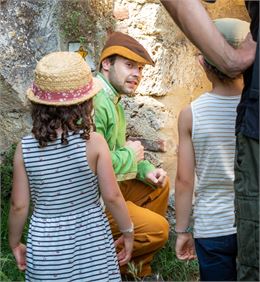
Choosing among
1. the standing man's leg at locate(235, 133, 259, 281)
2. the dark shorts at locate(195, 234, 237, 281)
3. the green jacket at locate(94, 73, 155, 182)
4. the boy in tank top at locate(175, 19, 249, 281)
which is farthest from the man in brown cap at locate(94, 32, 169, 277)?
the standing man's leg at locate(235, 133, 259, 281)

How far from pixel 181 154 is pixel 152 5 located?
158 centimetres

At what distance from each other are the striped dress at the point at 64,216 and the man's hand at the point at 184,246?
12.4 inches

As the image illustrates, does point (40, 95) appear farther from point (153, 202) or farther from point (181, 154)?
point (153, 202)

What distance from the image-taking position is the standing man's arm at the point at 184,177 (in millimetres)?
3094

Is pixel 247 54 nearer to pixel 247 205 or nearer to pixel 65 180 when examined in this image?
pixel 247 205

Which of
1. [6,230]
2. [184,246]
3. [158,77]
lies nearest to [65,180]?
[184,246]

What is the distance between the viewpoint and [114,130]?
11.8 ft

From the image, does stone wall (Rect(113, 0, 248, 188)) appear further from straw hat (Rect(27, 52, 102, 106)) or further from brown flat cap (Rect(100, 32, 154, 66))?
straw hat (Rect(27, 52, 102, 106))

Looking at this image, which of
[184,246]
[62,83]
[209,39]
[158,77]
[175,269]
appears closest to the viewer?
[209,39]

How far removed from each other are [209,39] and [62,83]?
2.85 ft

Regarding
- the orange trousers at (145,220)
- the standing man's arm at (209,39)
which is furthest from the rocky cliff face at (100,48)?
the standing man's arm at (209,39)

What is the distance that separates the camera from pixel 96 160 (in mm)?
3061

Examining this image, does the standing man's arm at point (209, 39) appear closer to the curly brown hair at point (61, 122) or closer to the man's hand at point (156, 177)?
→ the curly brown hair at point (61, 122)

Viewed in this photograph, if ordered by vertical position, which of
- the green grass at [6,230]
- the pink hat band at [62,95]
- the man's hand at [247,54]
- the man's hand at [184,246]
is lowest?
the green grass at [6,230]
